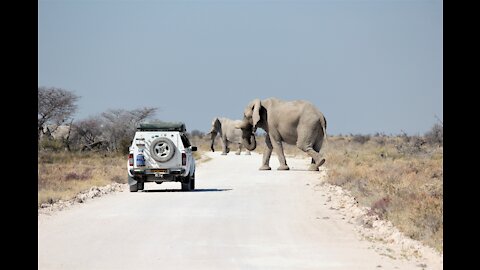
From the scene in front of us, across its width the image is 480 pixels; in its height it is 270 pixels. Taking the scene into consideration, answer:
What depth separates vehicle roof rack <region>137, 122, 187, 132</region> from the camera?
25.3 meters

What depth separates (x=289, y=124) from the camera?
1512 inches

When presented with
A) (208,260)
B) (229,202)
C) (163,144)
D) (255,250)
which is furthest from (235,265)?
(163,144)

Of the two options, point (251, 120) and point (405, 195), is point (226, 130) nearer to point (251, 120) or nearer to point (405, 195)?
point (251, 120)

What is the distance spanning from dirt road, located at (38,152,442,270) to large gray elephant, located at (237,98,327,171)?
46.2ft

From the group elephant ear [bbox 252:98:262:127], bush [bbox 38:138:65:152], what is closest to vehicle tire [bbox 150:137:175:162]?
elephant ear [bbox 252:98:262:127]

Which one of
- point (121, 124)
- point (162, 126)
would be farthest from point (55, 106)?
point (162, 126)

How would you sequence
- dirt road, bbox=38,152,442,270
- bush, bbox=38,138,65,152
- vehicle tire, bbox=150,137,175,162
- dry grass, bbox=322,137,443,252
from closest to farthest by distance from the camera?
dirt road, bbox=38,152,442,270 < dry grass, bbox=322,137,443,252 < vehicle tire, bbox=150,137,175,162 < bush, bbox=38,138,65,152

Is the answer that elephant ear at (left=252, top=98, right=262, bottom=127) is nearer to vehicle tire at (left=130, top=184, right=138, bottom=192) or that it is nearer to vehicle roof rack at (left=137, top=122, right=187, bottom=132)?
vehicle roof rack at (left=137, top=122, right=187, bottom=132)

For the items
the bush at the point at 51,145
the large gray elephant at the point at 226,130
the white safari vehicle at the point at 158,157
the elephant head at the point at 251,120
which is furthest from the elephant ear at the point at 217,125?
the white safari vehicle at the point at 158,157

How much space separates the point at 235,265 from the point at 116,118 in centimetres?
6198

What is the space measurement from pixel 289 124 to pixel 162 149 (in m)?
14.5
